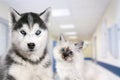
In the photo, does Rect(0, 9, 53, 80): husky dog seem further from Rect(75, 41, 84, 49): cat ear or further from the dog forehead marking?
Rect(75, 41, 84, 49): cat ear

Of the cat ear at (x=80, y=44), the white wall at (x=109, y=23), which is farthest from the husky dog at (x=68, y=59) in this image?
the white wall at (x=109, y=23)

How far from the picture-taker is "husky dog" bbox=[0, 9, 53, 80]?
37 cm

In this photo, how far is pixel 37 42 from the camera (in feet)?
1.21

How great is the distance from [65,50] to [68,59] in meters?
0.03

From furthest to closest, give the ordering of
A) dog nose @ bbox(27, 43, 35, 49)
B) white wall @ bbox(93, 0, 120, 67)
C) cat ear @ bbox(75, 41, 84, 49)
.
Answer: white wall @ bbox(93, 0, 120, 67), cat ear @ bbox(75, 41, 84, 49), dog nose @ bbox(27, 43, 35, 49)

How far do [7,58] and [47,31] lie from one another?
0.29 ft

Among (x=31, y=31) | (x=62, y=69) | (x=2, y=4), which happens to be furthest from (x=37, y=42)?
(x=2, y=4)

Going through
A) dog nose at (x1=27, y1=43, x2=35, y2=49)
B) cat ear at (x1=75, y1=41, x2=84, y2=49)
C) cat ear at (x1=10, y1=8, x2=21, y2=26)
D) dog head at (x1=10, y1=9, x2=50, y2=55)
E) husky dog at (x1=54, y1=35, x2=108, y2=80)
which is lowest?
husky dog at (x1=54, y1=35, x2=108, y2=80)

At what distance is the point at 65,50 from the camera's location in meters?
0.74

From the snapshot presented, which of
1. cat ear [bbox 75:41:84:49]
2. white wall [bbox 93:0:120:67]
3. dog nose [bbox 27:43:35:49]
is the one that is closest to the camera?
dog nose [bbox 27:43:35:49]

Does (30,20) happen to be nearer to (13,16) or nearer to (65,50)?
(13,16)

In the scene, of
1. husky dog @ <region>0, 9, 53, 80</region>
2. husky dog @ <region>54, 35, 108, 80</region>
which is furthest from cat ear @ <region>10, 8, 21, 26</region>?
husky dog @ <region>54, 35, 108, 80</region>

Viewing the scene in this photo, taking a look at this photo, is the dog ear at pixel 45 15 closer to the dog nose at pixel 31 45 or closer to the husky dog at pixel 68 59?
the dog nose at pixel 31 45

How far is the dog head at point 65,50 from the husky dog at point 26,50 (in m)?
0.32
